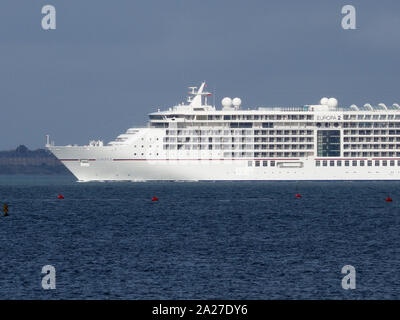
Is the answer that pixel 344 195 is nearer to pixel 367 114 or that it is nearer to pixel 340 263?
pixel 367 114

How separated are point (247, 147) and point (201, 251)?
293 ft

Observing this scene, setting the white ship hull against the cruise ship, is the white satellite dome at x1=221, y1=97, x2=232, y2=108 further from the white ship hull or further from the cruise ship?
the white ship hull

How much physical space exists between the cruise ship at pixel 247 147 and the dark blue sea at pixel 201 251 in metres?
46.9

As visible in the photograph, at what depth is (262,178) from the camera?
131 metres

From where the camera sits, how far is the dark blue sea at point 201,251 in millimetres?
30484

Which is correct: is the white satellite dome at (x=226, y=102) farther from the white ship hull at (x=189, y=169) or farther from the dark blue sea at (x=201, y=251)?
the dark blue sea at (x=201, y=251)

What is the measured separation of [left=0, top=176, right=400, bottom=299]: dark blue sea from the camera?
1200 inches

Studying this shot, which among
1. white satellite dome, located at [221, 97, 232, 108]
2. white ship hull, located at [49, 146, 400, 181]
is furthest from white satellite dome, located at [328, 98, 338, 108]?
white satellite dome, located at [221, 97, 232, 108]

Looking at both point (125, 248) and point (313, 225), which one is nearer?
point (125, 248)

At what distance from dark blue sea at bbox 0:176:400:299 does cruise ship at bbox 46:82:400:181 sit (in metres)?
46.9

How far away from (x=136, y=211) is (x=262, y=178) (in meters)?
60.2

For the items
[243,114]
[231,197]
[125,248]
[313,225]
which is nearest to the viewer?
[125,248]

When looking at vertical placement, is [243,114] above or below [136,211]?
above

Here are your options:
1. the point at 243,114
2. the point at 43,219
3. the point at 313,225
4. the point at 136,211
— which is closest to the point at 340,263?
the point at 313,225
